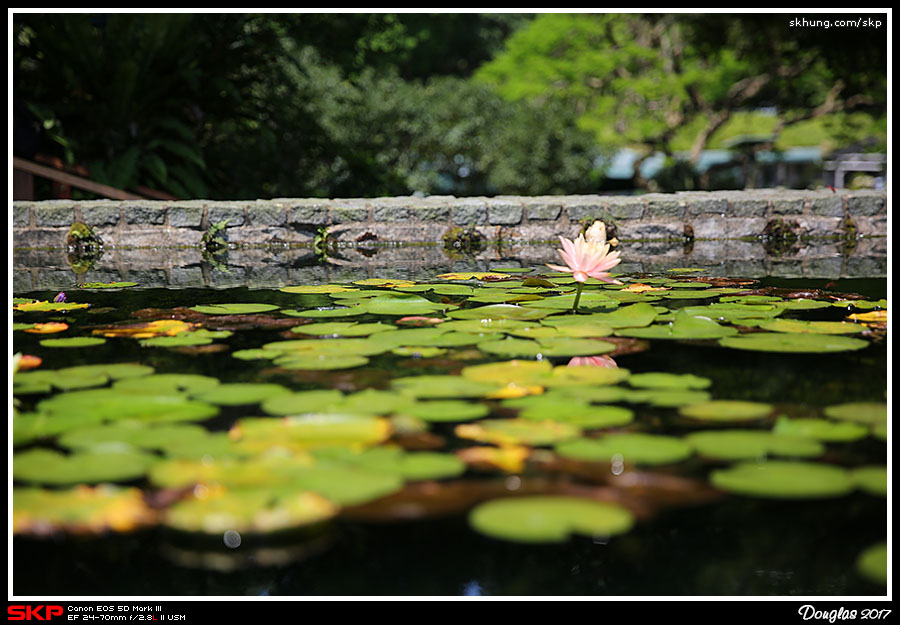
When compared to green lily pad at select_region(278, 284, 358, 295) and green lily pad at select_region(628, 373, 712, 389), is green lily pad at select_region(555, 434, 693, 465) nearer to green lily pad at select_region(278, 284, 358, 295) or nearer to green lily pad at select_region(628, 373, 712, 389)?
green lily pad at select_region(628, 373, 712, 389)

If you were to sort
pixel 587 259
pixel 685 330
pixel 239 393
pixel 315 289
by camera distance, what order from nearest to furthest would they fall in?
pixel 239 393, pixel 685 330, pixel 587 259, pixel 315 289

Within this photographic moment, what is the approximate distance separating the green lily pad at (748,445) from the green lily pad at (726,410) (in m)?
0.07

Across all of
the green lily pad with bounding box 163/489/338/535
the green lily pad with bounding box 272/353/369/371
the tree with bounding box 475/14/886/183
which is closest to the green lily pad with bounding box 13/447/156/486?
the green lily pad with bounding box 163/489/338/535

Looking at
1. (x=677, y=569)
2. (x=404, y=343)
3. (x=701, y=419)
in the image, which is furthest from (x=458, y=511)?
(x=404, y=343)

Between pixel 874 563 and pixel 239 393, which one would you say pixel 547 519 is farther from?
pixel 239 393

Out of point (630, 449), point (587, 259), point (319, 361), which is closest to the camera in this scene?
point (630, 449)

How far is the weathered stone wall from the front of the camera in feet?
15.5

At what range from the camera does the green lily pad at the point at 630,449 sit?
4.31 ft

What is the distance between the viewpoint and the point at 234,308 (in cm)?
265

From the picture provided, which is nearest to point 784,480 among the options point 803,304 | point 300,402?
point 300,402

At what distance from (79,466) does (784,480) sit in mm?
1039

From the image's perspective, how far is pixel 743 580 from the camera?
1.02 meters

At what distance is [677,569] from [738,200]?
14.2 feet
